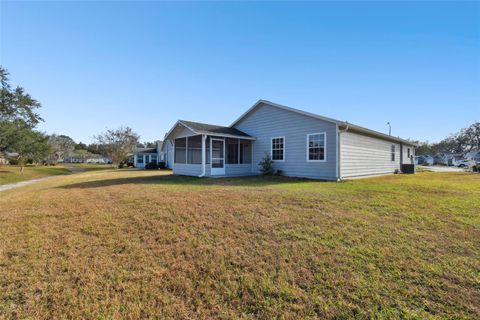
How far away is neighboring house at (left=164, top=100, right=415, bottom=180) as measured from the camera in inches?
456

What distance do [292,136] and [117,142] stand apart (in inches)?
1397

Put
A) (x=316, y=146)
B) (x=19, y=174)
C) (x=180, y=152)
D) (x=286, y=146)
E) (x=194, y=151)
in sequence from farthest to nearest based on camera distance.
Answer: (x=19, y=174), (x=180, y=152), (x=194, y=151), (x=286, y=146), (x=316, y=146)

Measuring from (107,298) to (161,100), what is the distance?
18.1m

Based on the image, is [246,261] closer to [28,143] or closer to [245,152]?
[245,152]

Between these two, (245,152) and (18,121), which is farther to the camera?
(18,121)

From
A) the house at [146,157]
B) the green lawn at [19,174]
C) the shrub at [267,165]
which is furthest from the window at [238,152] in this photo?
the house at [146,157]

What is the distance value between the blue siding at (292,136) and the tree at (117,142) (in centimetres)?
3067

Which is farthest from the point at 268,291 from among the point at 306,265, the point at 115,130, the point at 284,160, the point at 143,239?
the point at 115,130

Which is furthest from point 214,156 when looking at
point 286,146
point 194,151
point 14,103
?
point 14,103

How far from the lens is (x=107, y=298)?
280cm

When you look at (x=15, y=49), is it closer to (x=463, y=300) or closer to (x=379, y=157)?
(x=463, y=300)

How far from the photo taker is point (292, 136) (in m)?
12.9

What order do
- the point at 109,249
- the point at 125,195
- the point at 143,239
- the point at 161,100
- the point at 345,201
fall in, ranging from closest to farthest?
the point at 109,249, the point at 143,239, the point at 345,201, the point at 125,195, the point at 161,100

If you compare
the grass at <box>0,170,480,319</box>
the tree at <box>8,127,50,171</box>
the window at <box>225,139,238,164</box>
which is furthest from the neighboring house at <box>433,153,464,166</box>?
the tree at <box>8,127,50,171</box>
